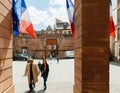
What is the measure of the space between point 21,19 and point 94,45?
198 centimetres

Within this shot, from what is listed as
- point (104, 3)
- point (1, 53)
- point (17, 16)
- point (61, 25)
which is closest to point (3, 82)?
point (1, 53)

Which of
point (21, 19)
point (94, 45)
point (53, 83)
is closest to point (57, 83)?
point (53, 83)

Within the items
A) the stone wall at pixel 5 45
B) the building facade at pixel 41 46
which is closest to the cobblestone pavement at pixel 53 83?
the stone wall at pixel 5 45

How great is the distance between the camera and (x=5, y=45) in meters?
5.89

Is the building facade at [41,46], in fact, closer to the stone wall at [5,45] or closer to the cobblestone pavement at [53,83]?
the cobblestone pavement at [53,83]

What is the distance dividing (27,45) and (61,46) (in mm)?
8243

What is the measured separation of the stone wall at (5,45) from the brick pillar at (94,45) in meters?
1.57

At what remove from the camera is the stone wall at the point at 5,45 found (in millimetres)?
5500

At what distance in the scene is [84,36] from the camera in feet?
17.7

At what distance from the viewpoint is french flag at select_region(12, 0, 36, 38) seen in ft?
21.1

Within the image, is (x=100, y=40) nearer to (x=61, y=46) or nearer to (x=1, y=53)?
(x=1, y=53)

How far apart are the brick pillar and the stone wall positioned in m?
1.57

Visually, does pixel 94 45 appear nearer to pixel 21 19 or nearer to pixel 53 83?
pixel 21 19

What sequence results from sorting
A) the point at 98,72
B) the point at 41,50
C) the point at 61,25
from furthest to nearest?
the point at 61,25
the point at 41,50
the point at 98,72
